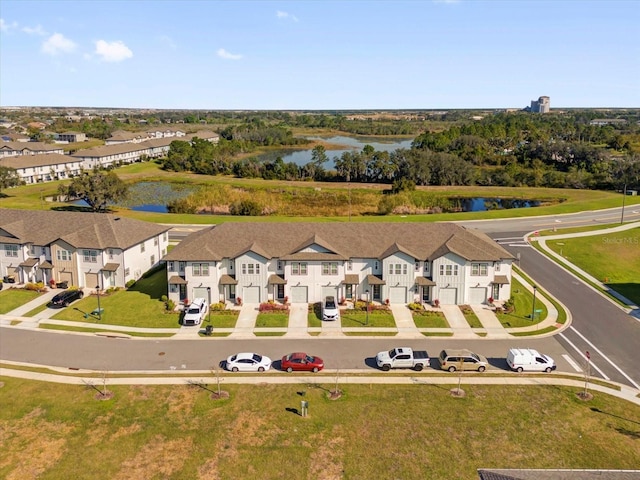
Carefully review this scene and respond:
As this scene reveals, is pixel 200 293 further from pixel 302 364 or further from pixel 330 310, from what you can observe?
pixel 302 364

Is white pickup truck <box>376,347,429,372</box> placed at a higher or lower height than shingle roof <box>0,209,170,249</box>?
lower

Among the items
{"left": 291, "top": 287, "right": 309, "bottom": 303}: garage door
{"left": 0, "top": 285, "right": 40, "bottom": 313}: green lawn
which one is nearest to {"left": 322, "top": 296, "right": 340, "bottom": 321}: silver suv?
{"left": 291, "top": 287, "right": 309, "bottom": 303}: garage door

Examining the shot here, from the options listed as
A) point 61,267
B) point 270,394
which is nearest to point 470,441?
point 270,394

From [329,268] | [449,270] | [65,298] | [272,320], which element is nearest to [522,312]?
[449,270]

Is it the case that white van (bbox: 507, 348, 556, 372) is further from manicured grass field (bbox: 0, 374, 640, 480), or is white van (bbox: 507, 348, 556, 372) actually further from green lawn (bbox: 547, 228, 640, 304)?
green lawn (bbox: 547, 228, 640, 304)

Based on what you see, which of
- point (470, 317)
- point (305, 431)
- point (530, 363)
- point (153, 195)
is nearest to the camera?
point (305, 431)

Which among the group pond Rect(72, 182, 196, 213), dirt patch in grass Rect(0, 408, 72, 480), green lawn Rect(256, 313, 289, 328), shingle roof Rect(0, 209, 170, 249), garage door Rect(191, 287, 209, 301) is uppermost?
shingle roof Rect(0, 209, 170, 249)

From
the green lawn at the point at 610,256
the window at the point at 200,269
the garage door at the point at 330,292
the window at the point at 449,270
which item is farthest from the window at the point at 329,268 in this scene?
the green lawn at the point at 610,256
